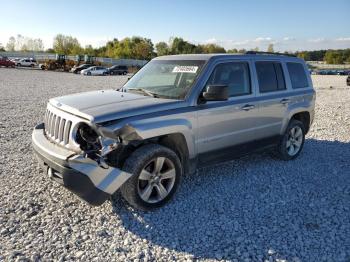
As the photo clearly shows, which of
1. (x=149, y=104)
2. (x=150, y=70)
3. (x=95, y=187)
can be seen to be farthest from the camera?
(x=150, y=70)

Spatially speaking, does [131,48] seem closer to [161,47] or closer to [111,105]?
[161,47]

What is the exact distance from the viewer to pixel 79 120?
3715mm

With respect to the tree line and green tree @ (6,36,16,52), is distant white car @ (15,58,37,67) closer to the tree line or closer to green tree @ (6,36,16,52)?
the tree line

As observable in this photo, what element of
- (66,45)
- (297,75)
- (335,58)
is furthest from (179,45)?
(297,75)

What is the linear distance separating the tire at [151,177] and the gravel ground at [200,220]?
0.17 m

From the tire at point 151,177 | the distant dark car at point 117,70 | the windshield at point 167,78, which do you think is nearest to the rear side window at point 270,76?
the windshield at point 167,78

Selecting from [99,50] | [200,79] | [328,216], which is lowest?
[328,216]

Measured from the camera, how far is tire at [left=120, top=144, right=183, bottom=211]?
12.6 feet

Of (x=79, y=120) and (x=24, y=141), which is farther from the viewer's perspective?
(x=24, y=141)

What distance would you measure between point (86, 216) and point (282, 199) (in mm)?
2679

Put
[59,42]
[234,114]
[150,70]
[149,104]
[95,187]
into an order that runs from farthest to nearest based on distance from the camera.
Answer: [59,42]
[150,70]
[234,114]
[149,104]
[95,187]

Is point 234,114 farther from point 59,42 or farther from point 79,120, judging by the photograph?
point 59,42

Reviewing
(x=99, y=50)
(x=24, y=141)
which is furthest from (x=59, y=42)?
(x=24, y=141)

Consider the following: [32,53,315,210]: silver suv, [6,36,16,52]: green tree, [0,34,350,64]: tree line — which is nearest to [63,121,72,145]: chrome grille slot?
[32,53,315,210]: silver suv
